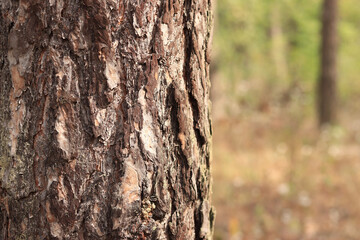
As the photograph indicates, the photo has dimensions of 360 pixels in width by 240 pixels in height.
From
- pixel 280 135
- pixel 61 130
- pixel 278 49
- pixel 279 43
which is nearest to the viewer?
pixel 61 130

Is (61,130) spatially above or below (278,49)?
below

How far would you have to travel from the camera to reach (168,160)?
4.18ft

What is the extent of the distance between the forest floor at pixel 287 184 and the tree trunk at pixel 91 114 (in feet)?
9.58

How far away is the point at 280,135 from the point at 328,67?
73.0 inches

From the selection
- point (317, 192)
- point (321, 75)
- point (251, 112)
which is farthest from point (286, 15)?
point (317, 192)

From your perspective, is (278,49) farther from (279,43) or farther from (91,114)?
(91,114)

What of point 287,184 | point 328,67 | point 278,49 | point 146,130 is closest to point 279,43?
point 278,49

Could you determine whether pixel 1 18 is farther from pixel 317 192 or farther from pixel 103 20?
pixel 317 192

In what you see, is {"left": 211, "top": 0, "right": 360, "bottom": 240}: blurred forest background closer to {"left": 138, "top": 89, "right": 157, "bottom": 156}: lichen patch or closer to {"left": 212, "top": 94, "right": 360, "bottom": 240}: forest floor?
{"left": 212, "top": 94, "right": 360, "bottom": 240}: forest floor

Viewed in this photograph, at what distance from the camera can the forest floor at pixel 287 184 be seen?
5113 mm

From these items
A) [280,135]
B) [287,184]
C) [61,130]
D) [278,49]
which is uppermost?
[278,49]

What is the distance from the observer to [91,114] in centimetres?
120

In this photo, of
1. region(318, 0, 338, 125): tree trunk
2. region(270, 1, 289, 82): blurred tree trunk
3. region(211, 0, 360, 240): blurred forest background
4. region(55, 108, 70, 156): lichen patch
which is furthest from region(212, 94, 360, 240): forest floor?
region(270, 1, 289, 82): blurred tree trunk

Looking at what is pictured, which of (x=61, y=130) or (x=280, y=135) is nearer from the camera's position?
(x=61, y=130)
